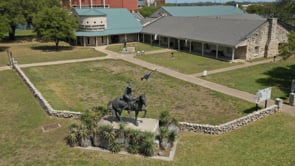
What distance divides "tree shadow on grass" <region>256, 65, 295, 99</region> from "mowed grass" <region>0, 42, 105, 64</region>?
2528 centimetres

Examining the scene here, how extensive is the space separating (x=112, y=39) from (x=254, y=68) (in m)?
30.2

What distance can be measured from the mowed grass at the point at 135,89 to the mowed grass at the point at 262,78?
3692 mm

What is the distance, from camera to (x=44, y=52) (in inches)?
1836

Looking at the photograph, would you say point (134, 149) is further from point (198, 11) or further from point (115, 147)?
point (198, 11)

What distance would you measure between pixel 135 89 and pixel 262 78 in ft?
45.1

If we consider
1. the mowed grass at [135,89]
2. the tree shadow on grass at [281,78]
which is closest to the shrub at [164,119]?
the mowed grass at [135,89]

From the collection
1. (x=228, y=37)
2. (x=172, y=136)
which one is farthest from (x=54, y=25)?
(x=172, y=136)

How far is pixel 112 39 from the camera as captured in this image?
2195 inches

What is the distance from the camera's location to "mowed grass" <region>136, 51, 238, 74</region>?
34.6 metres

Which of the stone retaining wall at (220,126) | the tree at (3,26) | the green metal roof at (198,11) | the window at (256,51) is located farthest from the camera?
the green metal roof at (198,11)

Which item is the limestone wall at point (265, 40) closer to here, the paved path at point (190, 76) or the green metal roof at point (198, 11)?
the paved path at point (190, 76)

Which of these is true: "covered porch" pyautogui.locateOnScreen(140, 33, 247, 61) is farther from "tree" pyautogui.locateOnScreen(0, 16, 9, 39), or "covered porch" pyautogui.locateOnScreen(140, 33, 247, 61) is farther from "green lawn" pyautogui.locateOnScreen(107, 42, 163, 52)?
"tree" pyautogui.locateOnScreen(0, 16, 9, 39)

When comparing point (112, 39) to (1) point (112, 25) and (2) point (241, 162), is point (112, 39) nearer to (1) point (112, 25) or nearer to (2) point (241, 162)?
(1) point (112, 25)

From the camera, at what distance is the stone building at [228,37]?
38406 millimetres
